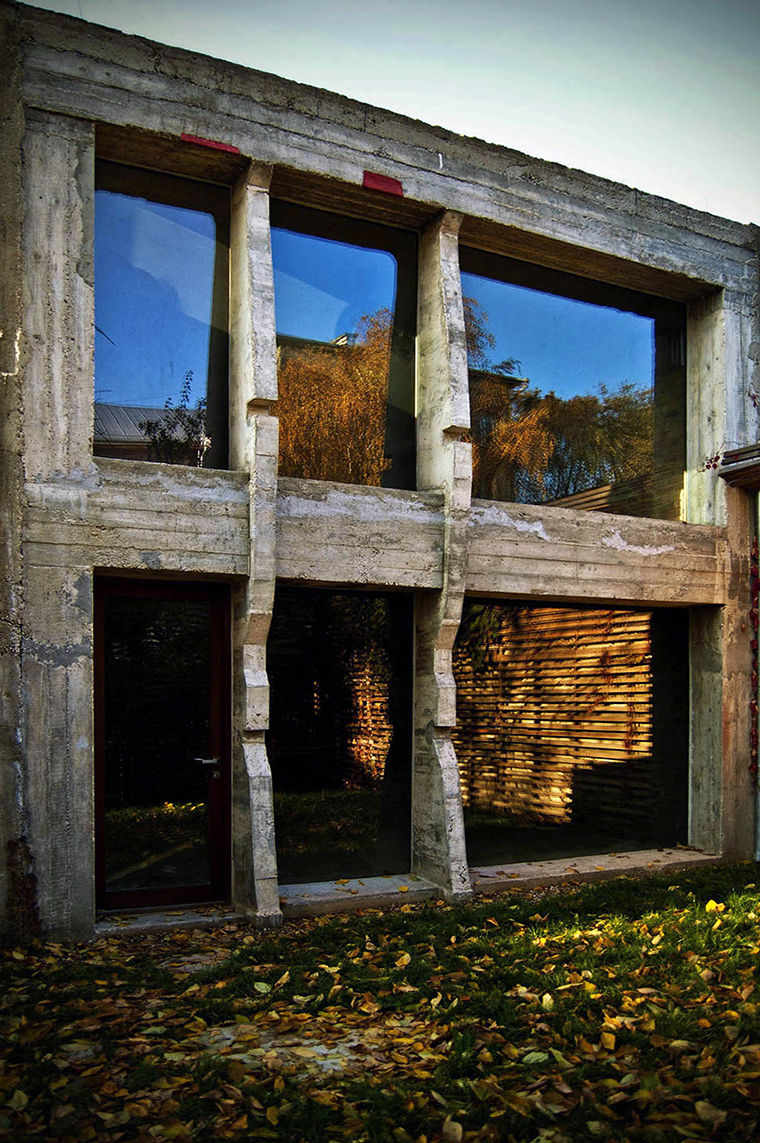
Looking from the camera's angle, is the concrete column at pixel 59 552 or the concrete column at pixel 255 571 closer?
the concrete column at pixel 59 552

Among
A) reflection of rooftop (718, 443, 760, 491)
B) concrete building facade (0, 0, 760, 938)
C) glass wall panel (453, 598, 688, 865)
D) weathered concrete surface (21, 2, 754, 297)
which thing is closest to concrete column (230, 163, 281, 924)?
concrete building facade (0, 0, 760, 938)

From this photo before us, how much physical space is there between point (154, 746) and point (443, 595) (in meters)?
2.91

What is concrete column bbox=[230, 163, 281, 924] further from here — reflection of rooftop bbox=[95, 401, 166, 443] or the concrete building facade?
reflection of rooftop bbox=[95, 401, 166, 443]

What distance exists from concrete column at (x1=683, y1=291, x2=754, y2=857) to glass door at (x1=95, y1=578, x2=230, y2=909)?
5512 millimetres

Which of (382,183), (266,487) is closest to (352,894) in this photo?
(266,487)

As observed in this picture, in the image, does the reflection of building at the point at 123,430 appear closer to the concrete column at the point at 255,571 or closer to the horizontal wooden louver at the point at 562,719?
the concrete column at the point at 255,571

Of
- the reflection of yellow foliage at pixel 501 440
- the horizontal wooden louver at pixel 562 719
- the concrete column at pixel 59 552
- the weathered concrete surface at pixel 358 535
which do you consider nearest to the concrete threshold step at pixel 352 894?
the concrete column at pixel 59 552

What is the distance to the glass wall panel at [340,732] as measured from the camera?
27.7ft

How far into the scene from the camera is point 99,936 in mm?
6922

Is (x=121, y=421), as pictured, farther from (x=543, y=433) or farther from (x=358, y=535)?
(x=543, y=433)

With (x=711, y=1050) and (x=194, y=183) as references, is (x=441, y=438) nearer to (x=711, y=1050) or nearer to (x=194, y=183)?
(x=194, y=183)

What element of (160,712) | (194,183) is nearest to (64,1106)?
(160,712)

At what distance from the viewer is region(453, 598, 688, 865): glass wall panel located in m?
10.2

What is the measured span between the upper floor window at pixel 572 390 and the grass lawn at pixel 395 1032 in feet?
15.3
